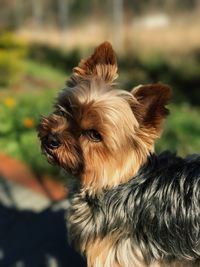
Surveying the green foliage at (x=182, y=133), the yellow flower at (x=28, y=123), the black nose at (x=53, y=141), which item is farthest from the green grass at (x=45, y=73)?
the black nose at (x=53, y=141)

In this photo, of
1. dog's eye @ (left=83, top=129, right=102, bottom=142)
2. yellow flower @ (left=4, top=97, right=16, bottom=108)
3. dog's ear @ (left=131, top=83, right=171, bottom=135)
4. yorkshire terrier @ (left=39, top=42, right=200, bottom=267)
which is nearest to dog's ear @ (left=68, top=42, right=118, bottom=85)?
yorkshire terrier @ (left=39, top=42, right=200, bottom=267)

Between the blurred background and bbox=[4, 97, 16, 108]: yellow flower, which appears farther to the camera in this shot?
bbox=[4, 97, 16, 108]: yellow flower

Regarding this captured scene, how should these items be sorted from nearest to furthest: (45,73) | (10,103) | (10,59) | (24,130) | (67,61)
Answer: (24,130), (10,103), (10,59), (45,73), (67,61)

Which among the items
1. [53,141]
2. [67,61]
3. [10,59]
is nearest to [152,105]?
[53,141]

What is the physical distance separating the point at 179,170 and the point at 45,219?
2248 millimetres

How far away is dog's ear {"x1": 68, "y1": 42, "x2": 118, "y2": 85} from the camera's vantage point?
383cm

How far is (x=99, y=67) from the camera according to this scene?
3875 mm

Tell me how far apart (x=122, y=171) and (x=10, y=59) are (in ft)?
25.9

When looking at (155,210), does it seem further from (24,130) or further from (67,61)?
(67,61)

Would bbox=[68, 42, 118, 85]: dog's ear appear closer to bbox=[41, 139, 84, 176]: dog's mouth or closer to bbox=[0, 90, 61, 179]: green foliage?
bbox=[41, 139, 84, 176]: dog's mouth

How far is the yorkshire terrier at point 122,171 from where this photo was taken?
11.8 feet

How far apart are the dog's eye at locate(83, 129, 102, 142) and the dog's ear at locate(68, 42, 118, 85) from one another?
0.45 metres

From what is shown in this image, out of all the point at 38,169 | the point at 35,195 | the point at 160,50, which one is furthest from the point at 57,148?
the point at 160,50

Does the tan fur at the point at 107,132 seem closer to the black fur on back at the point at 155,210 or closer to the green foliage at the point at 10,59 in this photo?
the black fur on back at the point at 155,210
